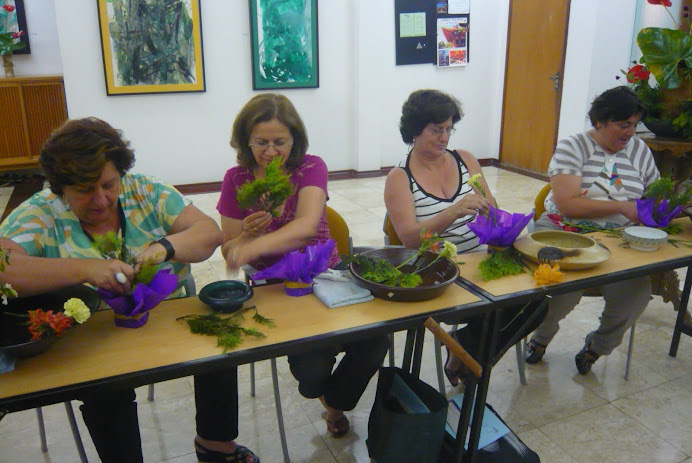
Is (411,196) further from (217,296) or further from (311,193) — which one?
(217,296)

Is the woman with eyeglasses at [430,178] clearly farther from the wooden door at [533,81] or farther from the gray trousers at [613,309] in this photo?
the wooden door at [533,81]

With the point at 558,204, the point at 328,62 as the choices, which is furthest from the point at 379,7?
the point at 558,204

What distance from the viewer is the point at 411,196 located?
2.29m

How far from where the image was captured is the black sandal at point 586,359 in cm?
249

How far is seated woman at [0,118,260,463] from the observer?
1487 mm

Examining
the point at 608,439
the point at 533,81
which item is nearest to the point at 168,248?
the point at 608,439

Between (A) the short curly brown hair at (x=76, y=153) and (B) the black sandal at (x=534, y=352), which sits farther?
(B) the black sandal at (x=534, y=352)

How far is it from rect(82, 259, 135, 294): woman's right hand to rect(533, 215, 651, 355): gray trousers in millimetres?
1691

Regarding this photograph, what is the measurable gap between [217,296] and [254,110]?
69cm

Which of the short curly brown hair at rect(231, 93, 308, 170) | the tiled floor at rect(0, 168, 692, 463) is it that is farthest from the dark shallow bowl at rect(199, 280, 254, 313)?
the tiled floor at rect(0, 168, 692, 463)

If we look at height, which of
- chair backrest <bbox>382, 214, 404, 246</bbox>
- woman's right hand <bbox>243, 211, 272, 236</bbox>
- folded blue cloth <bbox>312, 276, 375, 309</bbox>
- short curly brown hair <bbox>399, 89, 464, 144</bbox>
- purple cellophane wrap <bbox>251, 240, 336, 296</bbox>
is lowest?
chair backrest <bbox>382, 214, 404, 246</bbox>

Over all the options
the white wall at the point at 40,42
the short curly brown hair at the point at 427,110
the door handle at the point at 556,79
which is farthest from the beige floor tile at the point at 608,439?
the white wall at the point at 40,42

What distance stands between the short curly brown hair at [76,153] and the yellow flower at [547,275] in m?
1.32

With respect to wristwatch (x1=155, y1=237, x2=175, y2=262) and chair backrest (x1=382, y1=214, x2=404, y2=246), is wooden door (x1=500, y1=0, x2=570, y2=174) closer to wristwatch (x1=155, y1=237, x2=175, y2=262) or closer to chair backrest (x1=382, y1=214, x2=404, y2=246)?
chair backrest (x1=382, y1=214, x2=404, y2=246)
